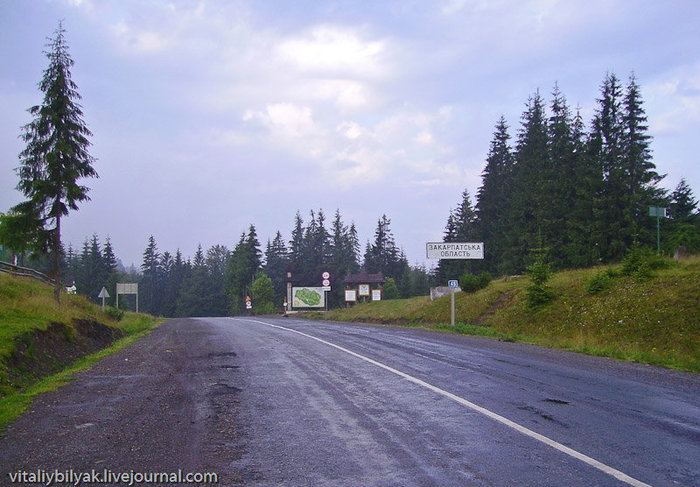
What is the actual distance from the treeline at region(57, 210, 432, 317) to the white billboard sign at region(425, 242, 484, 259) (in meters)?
67.2

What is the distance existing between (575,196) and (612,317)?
103 feet

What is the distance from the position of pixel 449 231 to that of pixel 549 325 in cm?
5840

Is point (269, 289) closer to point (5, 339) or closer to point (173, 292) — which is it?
point (173, 292)

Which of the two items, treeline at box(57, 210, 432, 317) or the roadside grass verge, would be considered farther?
treeline at box(57, 210, 432, 317)

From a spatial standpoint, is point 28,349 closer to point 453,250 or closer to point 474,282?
point 453,250

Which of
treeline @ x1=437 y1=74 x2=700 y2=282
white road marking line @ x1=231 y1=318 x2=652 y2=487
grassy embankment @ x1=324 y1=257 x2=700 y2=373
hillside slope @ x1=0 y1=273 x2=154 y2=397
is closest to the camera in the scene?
white road marking line @ x1=231 y1=318 x2=652 y2=487

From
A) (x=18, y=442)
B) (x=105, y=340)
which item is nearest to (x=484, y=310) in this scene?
(x=105, y=340)

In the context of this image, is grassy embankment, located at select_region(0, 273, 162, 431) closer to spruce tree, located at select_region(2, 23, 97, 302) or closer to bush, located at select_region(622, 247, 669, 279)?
spruce tree, located at select_region(2, 23, 97, 302)

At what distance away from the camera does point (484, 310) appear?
88.7 feet

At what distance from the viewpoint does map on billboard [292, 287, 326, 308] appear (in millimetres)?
70312

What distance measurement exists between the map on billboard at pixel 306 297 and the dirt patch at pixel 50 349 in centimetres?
5055

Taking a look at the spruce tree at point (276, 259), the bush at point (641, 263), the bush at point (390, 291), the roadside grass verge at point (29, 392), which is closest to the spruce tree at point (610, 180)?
the bush at point (641, 263)

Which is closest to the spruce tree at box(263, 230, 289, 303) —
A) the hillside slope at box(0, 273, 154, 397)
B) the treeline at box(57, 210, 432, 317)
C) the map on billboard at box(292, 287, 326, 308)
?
the treeline at box(57, 210, 432, 317)

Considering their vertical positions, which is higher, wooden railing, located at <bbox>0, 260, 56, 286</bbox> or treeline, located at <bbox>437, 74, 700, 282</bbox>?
treeline, located at <bbox>437, 74, 700, 282</bbox>
